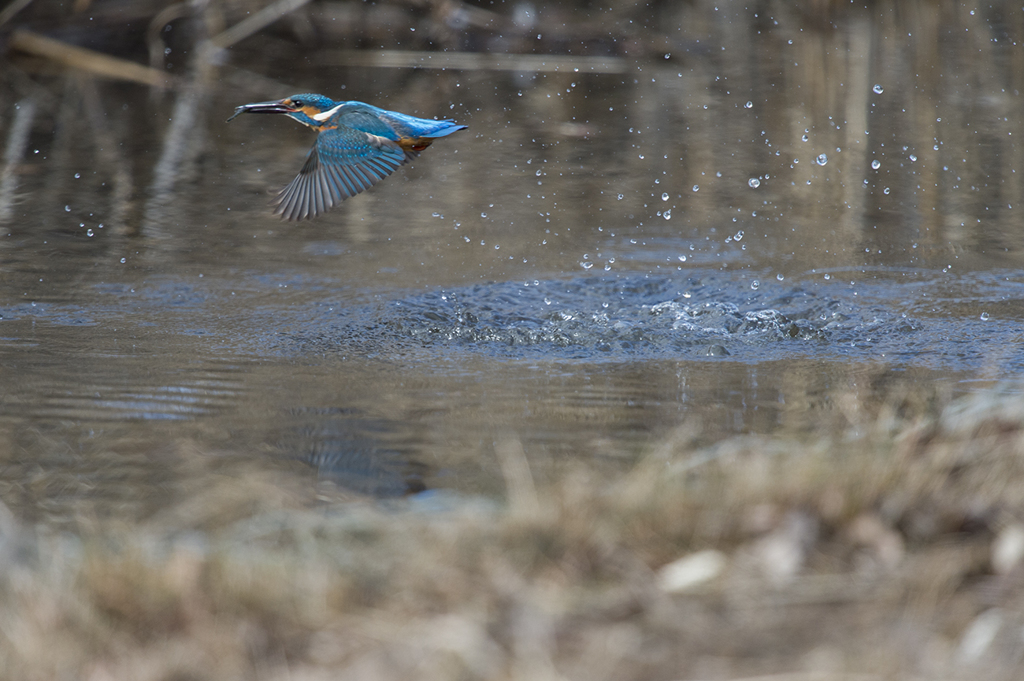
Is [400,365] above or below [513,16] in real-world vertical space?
below

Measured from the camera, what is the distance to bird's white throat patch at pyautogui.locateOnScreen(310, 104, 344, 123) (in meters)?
4.82

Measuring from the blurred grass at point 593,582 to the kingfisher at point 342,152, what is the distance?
2.47 m

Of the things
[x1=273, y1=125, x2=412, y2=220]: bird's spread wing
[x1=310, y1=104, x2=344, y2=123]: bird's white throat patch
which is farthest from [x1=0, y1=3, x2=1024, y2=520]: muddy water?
[x1=310, y1=104, x2=344, y2=123]: bird's white throat patch

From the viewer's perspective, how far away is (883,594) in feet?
6.56

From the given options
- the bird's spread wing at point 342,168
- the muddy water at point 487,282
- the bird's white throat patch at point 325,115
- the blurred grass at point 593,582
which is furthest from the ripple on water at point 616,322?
the blurred grass at point 593,582

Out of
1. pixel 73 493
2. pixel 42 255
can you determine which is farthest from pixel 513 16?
pixel 73 493

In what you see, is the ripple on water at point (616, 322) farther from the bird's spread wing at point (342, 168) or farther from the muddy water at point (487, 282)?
the bird's spread wing at point (342, 168)

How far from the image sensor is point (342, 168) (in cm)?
482

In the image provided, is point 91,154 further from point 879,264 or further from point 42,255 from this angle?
point 879,264

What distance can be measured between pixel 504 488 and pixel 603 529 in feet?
2.32

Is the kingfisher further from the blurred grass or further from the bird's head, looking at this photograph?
the blurred grass

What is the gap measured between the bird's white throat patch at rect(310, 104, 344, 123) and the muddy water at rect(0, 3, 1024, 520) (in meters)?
0.81

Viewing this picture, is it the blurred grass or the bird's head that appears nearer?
the blurred grass

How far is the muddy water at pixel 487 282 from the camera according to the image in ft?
11.8
